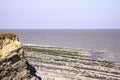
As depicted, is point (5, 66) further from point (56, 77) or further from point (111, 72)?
point (111, 72)

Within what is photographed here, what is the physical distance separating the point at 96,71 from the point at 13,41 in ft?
78.0

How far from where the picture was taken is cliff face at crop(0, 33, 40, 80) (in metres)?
25.4

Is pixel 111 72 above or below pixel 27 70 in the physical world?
below

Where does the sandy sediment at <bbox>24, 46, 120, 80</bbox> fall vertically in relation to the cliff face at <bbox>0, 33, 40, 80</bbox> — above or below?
below

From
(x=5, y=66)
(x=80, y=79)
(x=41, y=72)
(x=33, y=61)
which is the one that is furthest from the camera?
(x=33, y=61)

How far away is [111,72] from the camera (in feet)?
153

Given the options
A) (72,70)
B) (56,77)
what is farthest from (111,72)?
(56,77)

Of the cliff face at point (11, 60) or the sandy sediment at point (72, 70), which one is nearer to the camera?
the cliff face at point (11, 60)

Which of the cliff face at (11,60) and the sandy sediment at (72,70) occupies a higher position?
the cliff face at (11,60)

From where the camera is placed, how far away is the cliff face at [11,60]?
25.4m

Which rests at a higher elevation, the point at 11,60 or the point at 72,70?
the point at 11,60

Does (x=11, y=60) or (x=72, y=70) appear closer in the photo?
(x=11, y=60)

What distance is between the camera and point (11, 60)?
25.7m

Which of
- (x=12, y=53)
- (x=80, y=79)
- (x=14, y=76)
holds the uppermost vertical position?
(x=12, y=53)
